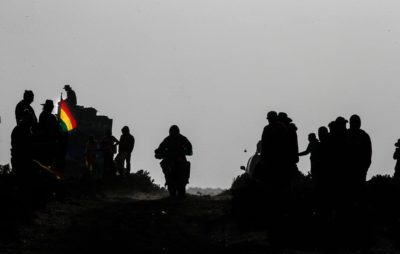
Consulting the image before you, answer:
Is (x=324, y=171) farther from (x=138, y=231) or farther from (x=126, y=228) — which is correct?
(x=126, y=228)

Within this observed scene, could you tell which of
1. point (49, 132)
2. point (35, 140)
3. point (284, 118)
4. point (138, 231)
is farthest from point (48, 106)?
point (284, 118)

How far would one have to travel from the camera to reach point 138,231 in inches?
547

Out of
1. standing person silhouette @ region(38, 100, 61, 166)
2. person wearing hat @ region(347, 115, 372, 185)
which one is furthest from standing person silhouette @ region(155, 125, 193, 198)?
person wearing hat @ region(347, 115, 372, 185)

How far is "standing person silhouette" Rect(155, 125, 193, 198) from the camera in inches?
854

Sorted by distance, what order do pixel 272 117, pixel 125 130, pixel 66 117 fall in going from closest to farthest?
pixel 272 117 < pixel 125 130 < pixel 66 117

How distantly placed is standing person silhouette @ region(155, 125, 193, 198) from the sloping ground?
2895 millimetres

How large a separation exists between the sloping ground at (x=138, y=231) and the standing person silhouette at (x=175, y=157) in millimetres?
2895

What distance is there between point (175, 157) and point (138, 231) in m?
7.96

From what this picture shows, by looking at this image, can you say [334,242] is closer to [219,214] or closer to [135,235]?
[135,235]

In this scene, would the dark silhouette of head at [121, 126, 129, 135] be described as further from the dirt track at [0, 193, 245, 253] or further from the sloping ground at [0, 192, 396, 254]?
the sloping ground at [0, 192, 396, 254]

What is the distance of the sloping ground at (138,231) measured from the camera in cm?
1221

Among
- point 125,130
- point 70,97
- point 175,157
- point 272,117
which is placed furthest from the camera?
point 70,97

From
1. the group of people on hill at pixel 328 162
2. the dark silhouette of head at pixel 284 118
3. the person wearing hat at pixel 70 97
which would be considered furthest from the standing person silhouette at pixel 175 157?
the person wearing hat at pixel 70 97

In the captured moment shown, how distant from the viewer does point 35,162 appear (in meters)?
16.7
